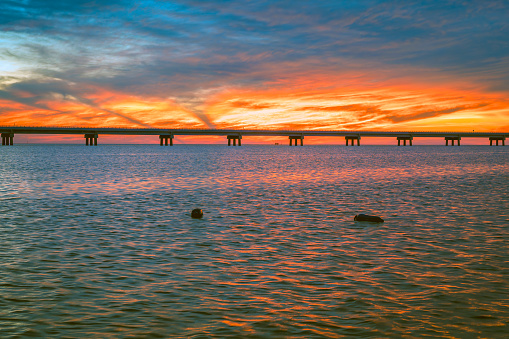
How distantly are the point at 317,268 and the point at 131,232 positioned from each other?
11080 millimetres

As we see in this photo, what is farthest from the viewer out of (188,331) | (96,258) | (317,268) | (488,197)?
(488,197)

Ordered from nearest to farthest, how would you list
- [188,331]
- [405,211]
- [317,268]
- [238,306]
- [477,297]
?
1. [188,331]
2. [238,306]
3. [477,297]
4. [317,268]
5. [405,211]

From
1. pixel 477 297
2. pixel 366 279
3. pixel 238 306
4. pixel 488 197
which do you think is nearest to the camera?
pixel 238 306

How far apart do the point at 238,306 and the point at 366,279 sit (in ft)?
15.8

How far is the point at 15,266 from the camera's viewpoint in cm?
1653

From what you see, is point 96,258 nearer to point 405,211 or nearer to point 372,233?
point 372,233

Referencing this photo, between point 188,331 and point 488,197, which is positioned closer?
point 188,331

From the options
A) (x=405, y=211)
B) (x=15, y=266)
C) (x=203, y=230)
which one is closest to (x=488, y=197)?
(x=405, y=211)

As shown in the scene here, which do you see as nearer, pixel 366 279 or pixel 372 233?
pixel 366 279

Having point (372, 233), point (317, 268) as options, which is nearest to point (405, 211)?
point (372, 233)

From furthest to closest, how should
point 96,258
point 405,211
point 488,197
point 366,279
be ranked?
point 488,197, point 405,211, point 96,258, point 366,279

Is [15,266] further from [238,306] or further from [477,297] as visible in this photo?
[477,297]

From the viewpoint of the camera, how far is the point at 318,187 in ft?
164

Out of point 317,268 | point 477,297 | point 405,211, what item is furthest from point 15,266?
point 405,211
